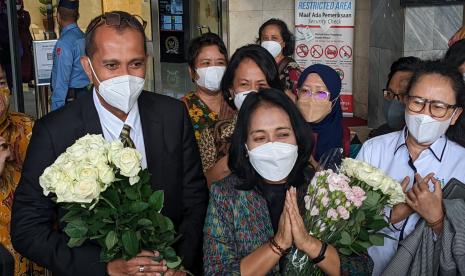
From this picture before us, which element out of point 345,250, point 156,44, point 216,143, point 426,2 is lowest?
point 345,250

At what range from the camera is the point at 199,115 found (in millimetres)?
4312

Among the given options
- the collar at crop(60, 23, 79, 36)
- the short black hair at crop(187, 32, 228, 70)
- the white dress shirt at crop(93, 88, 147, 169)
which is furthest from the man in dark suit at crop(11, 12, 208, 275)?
the collar at crop(60, 23, 79, 36)

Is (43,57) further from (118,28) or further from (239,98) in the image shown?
(118,28)

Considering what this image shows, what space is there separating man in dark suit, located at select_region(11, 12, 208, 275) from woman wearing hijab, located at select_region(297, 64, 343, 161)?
→ 108 centimetres

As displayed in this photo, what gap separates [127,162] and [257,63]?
1.76m

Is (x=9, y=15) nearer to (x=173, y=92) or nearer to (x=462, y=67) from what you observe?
(x=173, y=92)

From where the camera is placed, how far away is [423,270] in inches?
110

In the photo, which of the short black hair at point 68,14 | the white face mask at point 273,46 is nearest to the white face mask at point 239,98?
the white face mask at point 273,46

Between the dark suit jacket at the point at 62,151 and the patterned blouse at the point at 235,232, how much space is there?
230 millimetres

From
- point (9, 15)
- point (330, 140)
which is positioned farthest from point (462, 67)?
point (9, 15)

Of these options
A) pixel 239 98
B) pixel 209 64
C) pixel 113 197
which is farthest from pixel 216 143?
pixel 113 197

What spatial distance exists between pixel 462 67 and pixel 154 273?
6.71 ft

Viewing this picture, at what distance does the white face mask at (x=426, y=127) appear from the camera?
2980 millimetres

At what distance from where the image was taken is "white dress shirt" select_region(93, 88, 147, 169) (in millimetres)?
2814
